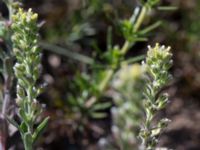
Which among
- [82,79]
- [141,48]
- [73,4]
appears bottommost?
[82,79]

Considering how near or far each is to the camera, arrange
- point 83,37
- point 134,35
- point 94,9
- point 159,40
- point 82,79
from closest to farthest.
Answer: point 134,35 < point 82,79 < point 94,9 < point 83,37 < point 159,40

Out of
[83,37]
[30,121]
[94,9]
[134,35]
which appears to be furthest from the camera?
[83,37]

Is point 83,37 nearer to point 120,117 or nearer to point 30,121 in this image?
point 120,117

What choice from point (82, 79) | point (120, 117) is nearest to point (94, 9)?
point (82, 79)

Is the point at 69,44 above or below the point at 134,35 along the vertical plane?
above

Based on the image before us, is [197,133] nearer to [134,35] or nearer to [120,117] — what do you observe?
[120,117]

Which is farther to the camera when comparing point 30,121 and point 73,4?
point 73,4
